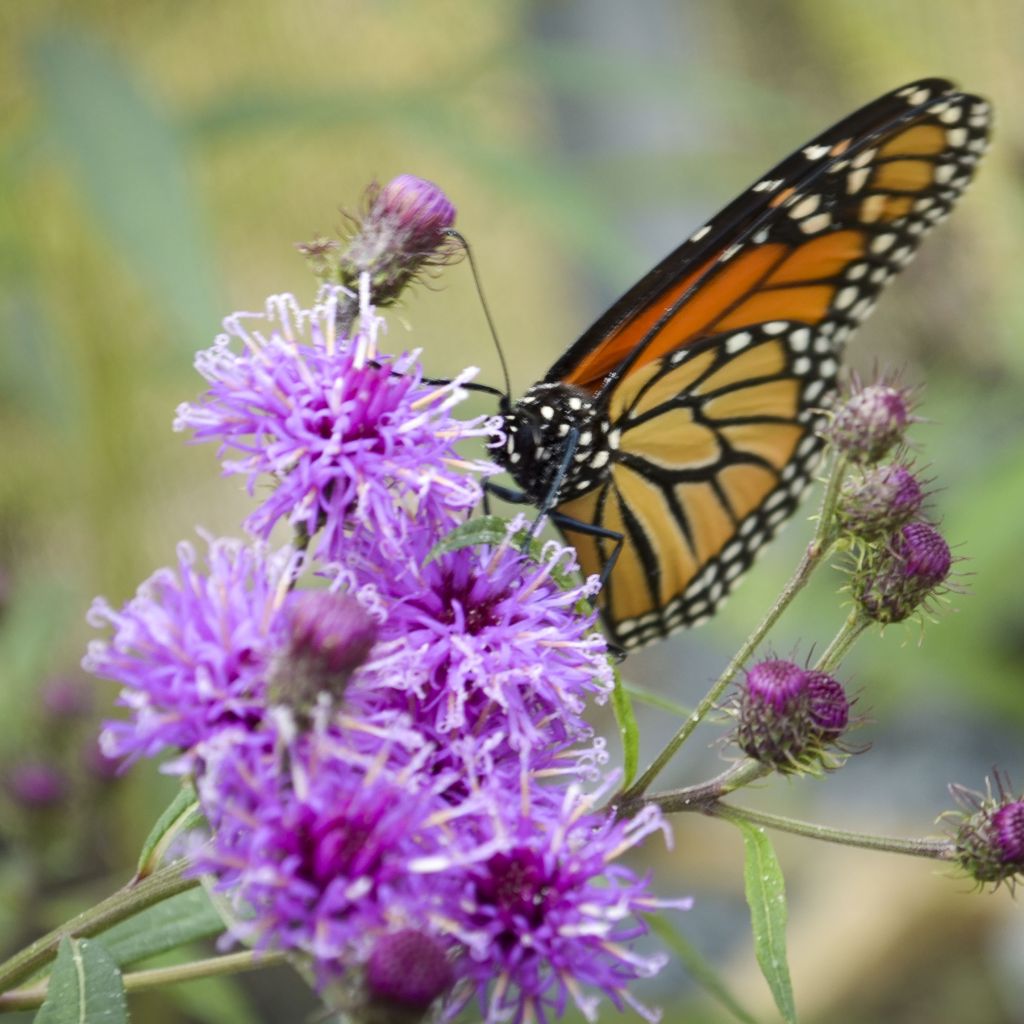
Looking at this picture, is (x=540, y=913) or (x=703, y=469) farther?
(x=703, y=469)

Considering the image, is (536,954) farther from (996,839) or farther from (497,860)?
(996,839)

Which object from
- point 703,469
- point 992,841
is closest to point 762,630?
point 992,841

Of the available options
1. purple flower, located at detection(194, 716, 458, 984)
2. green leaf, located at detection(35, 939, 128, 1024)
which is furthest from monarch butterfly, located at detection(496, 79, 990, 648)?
green leaf, located at detection(35, 939, 128, 1024)

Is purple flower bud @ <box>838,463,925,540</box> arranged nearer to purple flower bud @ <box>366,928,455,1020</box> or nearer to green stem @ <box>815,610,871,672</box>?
green stem @ <box>815,610,871,672</box>

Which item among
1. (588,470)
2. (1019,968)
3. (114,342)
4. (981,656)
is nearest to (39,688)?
(114,342)

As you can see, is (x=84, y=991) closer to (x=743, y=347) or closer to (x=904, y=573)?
(x=904, y=573)

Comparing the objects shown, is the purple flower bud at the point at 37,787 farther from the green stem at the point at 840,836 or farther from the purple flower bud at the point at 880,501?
the purple flower bud at the point at 880,501
